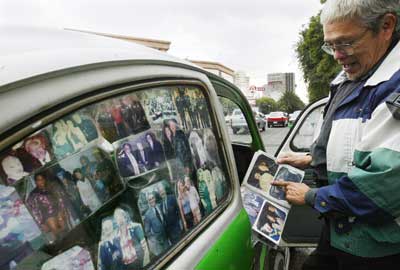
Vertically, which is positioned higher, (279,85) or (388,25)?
(388,25)

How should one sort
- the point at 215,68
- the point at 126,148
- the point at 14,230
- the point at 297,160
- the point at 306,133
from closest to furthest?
the point at 14,230 → the point at 126,148 → the point at 297,160 → the point at 306,133 → the point at 215,68

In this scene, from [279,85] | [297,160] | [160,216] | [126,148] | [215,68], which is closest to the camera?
[126,148]

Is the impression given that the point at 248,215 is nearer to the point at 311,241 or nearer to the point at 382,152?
the point at 382,152

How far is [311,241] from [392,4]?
2437 millimetres

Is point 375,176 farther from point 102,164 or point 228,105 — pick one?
point 228,105

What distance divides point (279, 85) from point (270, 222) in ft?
383

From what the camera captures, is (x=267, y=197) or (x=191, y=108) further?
(x=267, y=197)

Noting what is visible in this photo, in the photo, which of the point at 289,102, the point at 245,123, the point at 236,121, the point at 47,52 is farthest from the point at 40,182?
the point at 289,102

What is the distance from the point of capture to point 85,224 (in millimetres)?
983

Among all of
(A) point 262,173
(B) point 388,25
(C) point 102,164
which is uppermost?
(B) point 388,25

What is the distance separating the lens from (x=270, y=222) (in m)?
2.00

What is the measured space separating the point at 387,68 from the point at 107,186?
4.00 feet

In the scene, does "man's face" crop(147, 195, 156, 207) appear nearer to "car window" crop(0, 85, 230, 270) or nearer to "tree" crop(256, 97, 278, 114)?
"car window" crop(0, 85, 230, 270)

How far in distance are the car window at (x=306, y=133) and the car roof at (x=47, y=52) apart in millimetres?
3146
